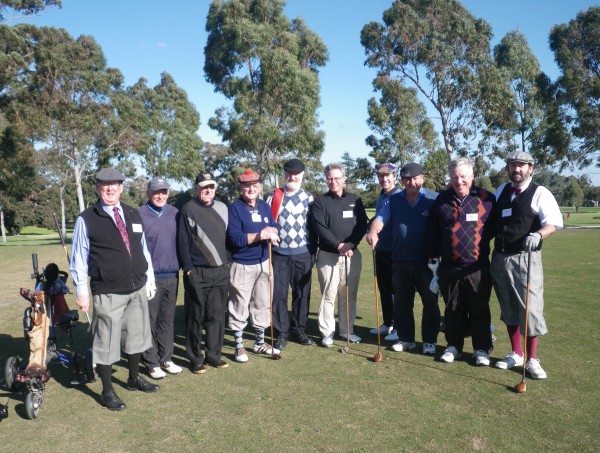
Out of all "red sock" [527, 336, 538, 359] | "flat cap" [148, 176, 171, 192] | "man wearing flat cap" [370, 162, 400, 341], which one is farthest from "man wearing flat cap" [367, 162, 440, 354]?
"flat cap" [148, 176, 171, 192]

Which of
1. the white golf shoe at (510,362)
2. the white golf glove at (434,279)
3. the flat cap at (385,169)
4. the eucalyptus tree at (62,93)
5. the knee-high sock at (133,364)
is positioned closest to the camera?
the knee-high sock at (133,364)

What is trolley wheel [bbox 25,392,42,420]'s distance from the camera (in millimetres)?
4426

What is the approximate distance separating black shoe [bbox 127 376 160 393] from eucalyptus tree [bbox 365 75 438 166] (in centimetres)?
3518

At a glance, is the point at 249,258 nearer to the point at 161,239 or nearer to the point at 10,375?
the point at 161,239

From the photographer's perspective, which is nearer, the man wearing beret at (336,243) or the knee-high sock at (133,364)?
the knee-high sock at (133,364)

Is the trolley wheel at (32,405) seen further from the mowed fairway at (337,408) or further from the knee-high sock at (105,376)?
the knee-high sock at (105,376)

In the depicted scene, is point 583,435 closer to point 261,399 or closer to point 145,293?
point 261,399

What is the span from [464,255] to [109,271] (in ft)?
12.1

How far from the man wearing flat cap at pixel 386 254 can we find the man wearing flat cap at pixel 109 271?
3289 millimetres

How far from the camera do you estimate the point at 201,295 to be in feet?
18.6

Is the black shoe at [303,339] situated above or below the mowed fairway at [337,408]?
above

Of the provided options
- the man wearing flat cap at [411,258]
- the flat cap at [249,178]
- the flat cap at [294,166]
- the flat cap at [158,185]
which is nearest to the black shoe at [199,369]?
the flat cap at [158,185]

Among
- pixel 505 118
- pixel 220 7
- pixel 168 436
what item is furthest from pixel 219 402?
pixel 505 118

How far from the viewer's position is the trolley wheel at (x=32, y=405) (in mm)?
4426
